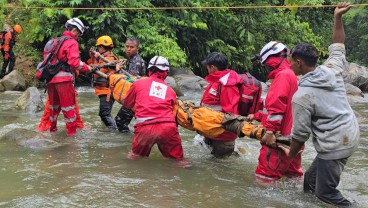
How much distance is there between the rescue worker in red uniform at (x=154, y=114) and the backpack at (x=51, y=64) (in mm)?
1754

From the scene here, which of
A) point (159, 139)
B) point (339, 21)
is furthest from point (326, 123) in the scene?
point (159, 139)

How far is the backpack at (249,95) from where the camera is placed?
549 centimetres

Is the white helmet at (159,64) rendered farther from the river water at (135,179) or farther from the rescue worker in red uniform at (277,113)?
the rescue worker in red uniform at (277,113)

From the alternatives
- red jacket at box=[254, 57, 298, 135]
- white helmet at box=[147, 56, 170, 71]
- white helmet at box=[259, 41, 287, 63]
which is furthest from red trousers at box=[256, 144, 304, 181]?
white helmet at box=[147, 56, 170, 71]

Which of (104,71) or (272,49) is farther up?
(272,49)

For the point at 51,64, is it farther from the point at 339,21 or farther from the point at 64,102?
the point at 339,21

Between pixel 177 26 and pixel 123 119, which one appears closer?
pixel 123 119

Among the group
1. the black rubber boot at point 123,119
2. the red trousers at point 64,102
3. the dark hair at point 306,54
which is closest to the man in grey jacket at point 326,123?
the dark hair at point 306,54

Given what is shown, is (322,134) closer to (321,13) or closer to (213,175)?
(213,175)

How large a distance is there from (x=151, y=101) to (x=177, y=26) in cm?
1237

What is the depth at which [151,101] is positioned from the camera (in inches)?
226

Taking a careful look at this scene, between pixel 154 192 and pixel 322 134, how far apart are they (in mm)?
1834

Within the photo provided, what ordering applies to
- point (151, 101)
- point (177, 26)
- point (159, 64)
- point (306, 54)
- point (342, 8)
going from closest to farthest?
point (306, 54), point (342, 8), point (151, 101), point (159, 64), point (177, 26)

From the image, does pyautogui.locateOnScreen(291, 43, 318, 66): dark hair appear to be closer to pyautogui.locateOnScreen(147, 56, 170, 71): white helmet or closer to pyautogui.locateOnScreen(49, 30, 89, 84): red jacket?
pyautogui.locateOnScreen(147, 56, 170, 71): white helmet
